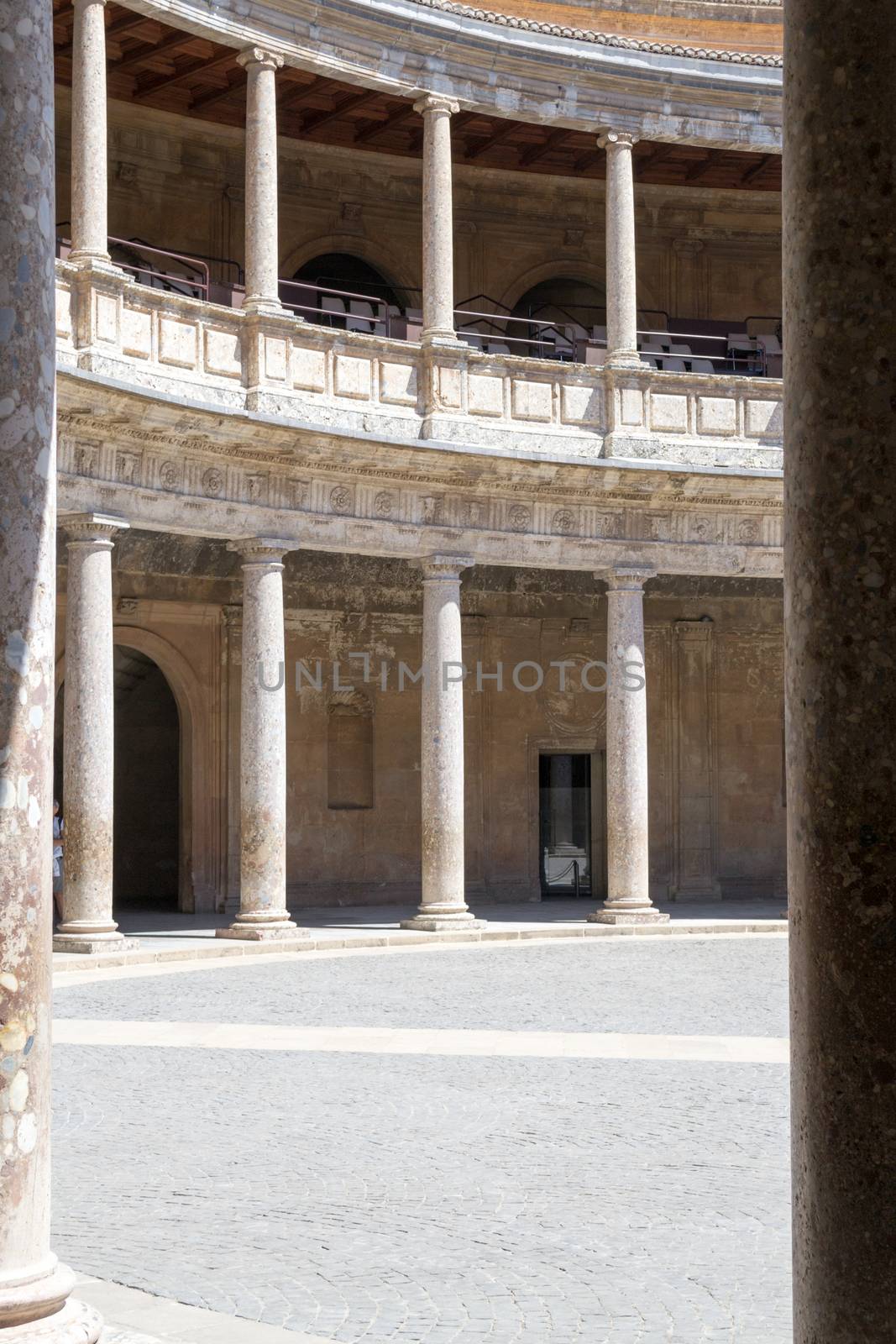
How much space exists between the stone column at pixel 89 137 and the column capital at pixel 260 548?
11.0 ft

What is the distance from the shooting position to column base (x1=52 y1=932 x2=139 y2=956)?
16.0 meters

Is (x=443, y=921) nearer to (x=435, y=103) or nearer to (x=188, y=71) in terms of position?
(x=435, y=103)

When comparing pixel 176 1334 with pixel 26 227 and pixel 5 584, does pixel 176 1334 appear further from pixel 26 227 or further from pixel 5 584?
pixel 26 227

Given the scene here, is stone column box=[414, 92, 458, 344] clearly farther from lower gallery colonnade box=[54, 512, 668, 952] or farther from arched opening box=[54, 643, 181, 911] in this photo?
arched opening box=[54, 643, 181, 911]

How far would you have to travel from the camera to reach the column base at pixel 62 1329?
4074 millimetres

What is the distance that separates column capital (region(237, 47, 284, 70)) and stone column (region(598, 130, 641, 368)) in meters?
4.35

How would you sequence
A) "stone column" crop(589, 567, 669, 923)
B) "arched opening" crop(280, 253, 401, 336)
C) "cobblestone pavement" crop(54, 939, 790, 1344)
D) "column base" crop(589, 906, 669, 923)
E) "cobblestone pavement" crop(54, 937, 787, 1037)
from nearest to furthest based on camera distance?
"cobblestone pavement" crop(54, 939, 790, 1344) → "cobblestone pavement" crop(54, 937, 787, 1037) → "column base" crop(589, 906, 669, 923) → "stone column" crop(589, 567, 669, 923) → "arched opening" crop(280, 253, 401, 336)

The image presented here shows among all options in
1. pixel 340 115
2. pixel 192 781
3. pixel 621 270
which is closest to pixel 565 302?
pixel 621 270

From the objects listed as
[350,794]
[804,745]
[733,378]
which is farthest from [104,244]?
[804,745]

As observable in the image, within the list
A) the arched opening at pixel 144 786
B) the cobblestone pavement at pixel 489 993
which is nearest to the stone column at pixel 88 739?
the cobblestone pavement at pixel 489 993

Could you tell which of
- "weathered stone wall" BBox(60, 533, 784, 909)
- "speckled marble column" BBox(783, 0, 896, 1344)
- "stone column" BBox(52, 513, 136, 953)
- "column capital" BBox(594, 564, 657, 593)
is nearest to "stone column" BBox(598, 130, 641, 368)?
"column capital" BBox(594, 564, 657, 593)

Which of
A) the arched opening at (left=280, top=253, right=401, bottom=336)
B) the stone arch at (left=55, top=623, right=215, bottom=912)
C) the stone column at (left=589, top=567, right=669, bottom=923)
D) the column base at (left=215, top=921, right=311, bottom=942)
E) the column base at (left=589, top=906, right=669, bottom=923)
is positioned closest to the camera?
the column base at (left=215, top=921, right=311, bottom=942)

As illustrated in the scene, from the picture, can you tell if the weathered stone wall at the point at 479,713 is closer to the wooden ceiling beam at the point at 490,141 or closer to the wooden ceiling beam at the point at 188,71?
the wooden ceiling beam at the point at 188,71

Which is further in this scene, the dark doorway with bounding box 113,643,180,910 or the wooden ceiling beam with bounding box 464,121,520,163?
the dark doorway with bounding box 113,643,180,910
